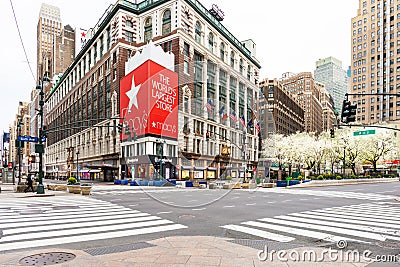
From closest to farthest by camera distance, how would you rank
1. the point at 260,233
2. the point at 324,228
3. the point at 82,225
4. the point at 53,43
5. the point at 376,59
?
the point at 260,233 < the point at 324,228 < the point at 82,225 < the point at 376,59 < the point at 53,43

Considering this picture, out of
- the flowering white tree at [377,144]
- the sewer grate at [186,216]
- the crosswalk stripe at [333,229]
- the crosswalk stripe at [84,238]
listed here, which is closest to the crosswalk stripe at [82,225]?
the sewer grate at [186,216]

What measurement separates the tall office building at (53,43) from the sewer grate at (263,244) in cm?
13552

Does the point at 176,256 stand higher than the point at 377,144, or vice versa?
the point at 377,144

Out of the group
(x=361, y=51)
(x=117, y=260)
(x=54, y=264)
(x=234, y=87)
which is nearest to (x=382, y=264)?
(x=234, y=87)

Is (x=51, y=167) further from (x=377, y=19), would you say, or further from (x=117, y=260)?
(x=377, y=19)

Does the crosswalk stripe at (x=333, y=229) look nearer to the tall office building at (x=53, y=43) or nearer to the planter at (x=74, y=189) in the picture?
the planter at (x=74, y=189)

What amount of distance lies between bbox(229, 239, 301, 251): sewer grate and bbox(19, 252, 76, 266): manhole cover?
4109mm

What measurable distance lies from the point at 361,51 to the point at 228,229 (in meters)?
142

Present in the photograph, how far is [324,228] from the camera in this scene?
10.9 m

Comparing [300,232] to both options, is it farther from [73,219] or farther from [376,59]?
[376,59]

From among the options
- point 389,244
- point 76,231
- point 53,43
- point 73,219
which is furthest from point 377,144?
point 53,43

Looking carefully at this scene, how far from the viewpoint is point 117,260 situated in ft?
21.4

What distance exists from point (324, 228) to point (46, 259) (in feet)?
28.7

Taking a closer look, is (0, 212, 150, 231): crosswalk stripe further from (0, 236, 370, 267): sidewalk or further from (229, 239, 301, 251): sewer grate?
(229, 239, 301, 251): sewer grate
